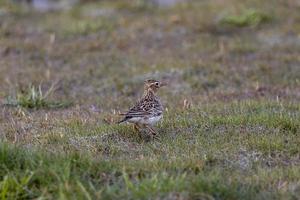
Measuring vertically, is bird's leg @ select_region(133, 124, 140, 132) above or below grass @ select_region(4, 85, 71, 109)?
above

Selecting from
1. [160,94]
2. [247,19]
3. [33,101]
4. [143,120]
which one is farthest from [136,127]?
[247,19]

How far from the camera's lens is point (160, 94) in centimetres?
1232

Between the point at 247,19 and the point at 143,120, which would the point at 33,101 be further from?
the point at 247,19

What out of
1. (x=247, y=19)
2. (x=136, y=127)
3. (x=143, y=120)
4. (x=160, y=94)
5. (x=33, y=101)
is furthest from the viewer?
(x=247, y=19)

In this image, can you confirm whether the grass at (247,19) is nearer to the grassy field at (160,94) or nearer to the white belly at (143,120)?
the grassy field at (160,94)

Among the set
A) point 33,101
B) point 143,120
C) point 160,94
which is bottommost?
point 160,94

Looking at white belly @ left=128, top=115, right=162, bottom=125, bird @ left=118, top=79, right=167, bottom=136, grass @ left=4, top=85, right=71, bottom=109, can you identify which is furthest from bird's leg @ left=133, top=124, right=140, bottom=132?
grass @ left=4, top=85, right=71, bottom=109

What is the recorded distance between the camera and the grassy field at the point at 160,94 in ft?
22.9

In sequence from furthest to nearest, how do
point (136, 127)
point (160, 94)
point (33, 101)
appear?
1. point (160, 94)
2. point (33, 101)
3. point (136, 127)

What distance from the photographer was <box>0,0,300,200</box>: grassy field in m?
6.99

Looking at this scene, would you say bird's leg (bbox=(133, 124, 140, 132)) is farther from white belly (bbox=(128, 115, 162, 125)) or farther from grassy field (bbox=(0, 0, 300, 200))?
white belly (bbox=(128, 115, 162, 125))

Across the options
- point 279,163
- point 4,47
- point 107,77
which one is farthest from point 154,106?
point 4,47

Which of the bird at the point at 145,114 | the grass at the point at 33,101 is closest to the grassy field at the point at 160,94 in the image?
the grass at the point at 33,101

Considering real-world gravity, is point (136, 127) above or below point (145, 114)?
below
